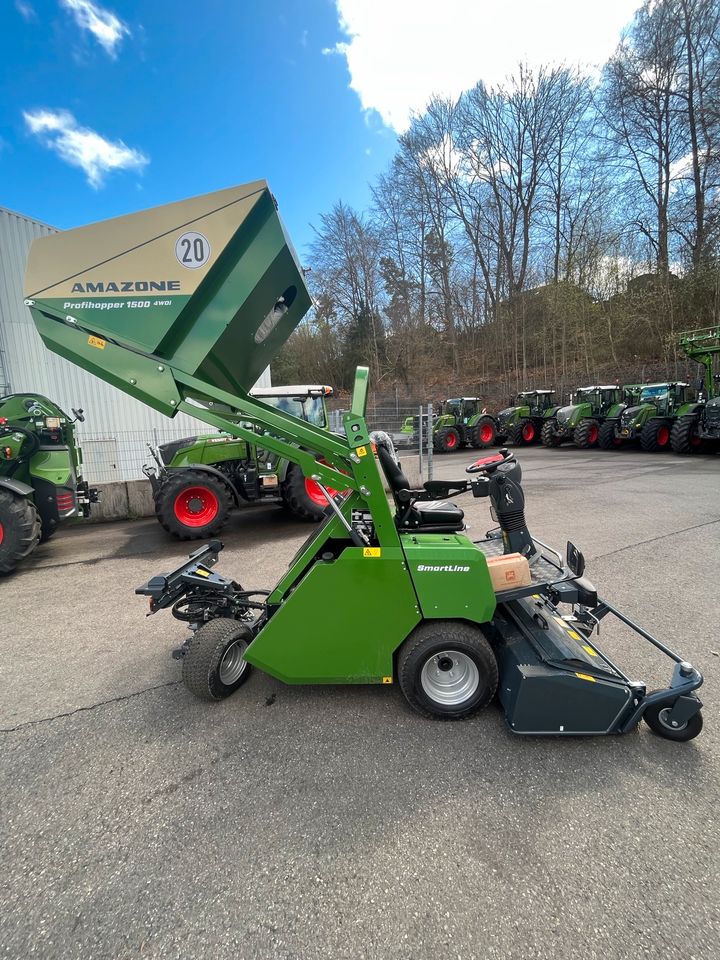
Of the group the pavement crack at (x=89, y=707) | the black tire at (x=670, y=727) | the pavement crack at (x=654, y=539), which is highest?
the black tire at (x=670, y=727)

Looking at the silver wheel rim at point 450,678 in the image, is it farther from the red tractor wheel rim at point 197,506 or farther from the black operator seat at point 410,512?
the red tractor wheel rim at point 197,506

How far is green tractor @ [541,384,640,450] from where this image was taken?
18.5m

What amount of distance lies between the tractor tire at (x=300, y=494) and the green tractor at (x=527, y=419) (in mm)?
15971

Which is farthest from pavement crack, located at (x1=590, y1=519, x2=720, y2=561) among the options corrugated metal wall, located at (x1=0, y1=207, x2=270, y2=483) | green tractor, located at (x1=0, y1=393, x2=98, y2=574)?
corrugated metal wall, located at (x1=0, y1=207, x2=270, y2=483)

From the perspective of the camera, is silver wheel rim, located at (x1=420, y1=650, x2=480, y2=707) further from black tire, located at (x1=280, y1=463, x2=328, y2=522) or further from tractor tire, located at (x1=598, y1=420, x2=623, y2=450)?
tractor tire, located at (x1=598, y1=420, x2=623, y2=450)

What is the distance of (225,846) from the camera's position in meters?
1.95

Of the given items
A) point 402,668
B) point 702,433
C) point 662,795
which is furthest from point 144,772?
point 702,433

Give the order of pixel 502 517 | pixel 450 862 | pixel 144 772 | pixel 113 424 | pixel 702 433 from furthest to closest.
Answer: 1. pixel 702 433
2. pixel 113 424
3. pixel 502 517
4. pixel 144 772
5. pixel 450 862

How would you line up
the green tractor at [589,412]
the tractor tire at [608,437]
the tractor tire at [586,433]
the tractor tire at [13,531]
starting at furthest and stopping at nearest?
the tractor tire at [586,433] < the green tractor at [589,412] < the tractor tire at [608,437] < the tractor tire at [13,531]

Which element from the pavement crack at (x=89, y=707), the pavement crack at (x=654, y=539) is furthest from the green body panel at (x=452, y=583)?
the pavement crack at (x=654, y=539)

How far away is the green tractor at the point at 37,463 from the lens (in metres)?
5.65

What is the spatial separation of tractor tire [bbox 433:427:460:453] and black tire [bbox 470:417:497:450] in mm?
847

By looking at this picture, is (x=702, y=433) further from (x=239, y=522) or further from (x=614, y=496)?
(x=239, y=522)

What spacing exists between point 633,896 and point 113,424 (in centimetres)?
1393
